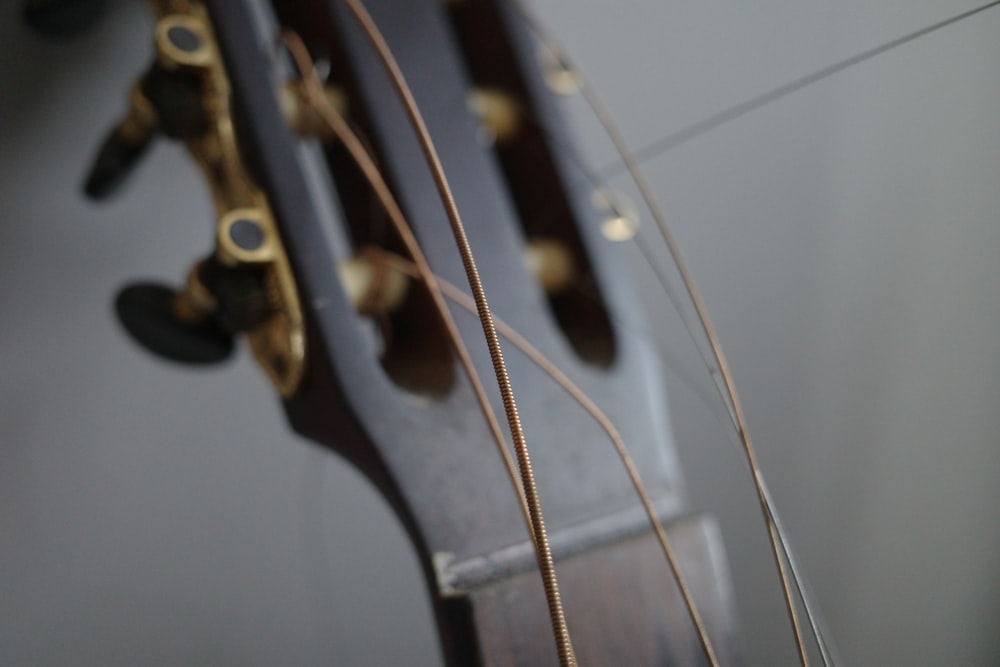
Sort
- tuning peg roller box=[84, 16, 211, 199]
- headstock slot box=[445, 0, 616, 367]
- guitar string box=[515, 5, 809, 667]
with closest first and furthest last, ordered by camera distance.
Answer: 1. guitar string box=[515, 5, 809, 667]
2. tuning peg roller box=[84, 16, 211, 199]
3. headstock slot box=[445, 0, 616, 367]

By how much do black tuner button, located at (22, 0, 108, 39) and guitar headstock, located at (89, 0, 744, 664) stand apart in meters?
0.10

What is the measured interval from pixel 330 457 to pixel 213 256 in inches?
10.7

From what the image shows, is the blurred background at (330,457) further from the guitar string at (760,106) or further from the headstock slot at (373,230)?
the headstock slot at (373,230)

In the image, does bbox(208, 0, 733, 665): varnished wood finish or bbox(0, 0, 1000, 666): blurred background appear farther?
bbox(0, 0, 1000, 666): blurred background

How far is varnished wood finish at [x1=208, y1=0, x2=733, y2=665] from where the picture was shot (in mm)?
367

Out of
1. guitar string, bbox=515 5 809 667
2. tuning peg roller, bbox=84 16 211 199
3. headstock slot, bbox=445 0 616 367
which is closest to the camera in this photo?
guitar string, bbox=515 5 809 667

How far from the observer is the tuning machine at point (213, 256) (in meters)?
0.38

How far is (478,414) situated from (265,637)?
10.5 inches

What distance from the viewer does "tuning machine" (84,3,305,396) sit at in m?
0.38

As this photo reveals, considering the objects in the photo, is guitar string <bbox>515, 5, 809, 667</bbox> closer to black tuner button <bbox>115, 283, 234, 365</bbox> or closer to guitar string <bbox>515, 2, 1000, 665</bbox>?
guitar string <bbox>515, 2, 1000, 665</bbox>

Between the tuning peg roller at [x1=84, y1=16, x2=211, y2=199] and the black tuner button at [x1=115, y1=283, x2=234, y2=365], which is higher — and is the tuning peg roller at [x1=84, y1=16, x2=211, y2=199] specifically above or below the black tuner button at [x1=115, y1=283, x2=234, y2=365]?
above

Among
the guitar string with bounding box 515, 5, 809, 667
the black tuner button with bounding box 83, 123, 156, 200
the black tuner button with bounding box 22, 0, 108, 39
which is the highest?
the black tuner button with bounding box 22, 0, 108, 39

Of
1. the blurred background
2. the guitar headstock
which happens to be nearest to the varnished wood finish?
the guitar headstock

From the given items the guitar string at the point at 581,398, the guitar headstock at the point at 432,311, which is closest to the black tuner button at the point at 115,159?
the guitar headstock at the point at 432,311
